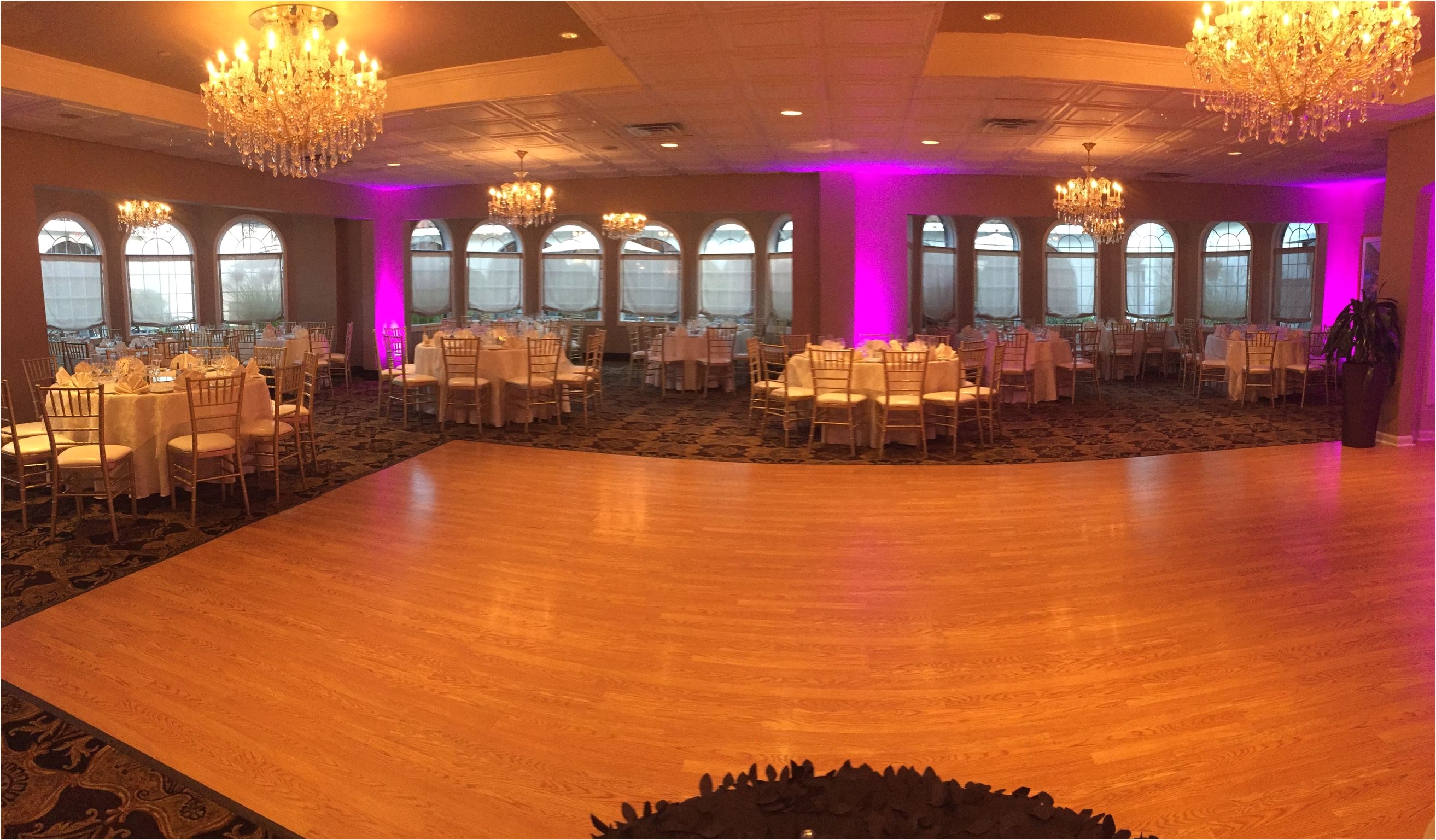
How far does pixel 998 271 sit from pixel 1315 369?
571 cm

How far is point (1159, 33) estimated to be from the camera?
6.72 metres

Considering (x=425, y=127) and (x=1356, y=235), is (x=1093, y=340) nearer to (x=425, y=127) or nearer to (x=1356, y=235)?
(x=1356, y=235)

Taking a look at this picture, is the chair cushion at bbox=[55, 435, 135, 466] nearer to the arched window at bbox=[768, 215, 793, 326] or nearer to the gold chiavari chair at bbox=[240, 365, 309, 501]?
the gold chiavari chair at bbox=[240, 365, 309, 501]

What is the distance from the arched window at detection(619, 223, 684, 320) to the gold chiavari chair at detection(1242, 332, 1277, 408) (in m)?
9.82

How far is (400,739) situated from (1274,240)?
17.5 metres

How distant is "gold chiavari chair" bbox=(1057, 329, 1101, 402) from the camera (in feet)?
39.6

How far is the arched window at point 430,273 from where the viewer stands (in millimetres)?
18203

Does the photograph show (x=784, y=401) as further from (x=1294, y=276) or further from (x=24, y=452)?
(x=1294, y=276)

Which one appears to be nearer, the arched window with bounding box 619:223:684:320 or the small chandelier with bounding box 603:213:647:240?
the small chandelier with bounding box 603:213:647:240

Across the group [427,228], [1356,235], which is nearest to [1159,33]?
[1356,235]

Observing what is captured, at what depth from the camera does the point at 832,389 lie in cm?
894

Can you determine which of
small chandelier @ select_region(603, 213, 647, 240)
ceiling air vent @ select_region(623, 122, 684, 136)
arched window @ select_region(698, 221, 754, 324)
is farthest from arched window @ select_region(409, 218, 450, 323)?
ceiling air vent @ select_region(623, 122, 684, 136)

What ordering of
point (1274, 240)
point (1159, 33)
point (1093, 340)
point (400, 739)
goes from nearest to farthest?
point (400, 739) < point (1159, 33) < point (1093, 340) < point (1274, 240)

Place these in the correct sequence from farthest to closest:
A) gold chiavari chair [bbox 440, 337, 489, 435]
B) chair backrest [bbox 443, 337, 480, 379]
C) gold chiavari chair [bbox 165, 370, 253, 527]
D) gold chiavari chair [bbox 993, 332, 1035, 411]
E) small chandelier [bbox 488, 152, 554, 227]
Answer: gold chiavari chair [bbox 993, 332, 1035, 411]
small chandelier [bbox 488, 152, 554, 227]
chair backrest [bbox 443, 337, 480, 379]
gold chiavari chair [bbox 440, 337, 489, 435]
gold chiavari chair [bbox 165, 370, 253, 527]
